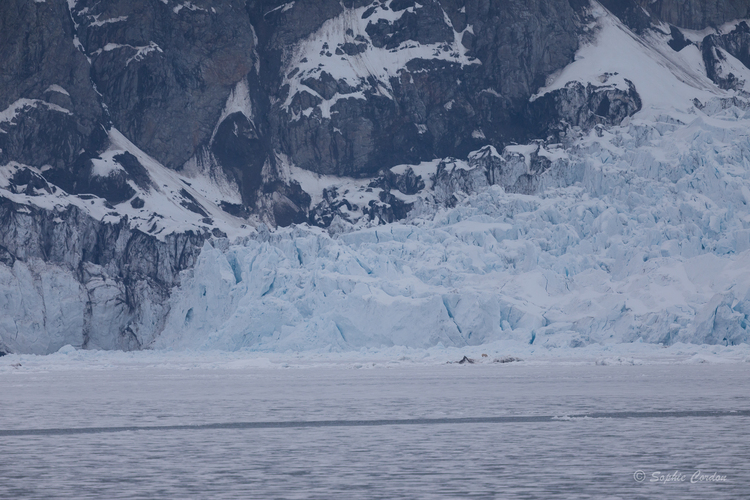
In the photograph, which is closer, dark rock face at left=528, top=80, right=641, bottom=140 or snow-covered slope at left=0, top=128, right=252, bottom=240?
snow-covered slope at left=0, top=128, right=252, bottom=240

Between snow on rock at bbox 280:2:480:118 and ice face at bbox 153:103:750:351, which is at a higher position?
snow on rock at bbox 280:2:480:118

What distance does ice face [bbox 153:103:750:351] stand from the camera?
3591 centimetres

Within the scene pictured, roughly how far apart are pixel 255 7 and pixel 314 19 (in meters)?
7.20

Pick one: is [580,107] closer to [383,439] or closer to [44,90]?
[44,90]

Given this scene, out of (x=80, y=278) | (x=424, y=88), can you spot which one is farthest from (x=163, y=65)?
(x=80, y=278)

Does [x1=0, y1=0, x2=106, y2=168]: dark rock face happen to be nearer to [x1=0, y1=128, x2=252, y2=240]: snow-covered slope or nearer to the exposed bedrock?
[x1=0, y1=128, x2=252, y2=240]: snow-covered slope

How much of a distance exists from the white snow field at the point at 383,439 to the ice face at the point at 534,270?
12065 millimetres

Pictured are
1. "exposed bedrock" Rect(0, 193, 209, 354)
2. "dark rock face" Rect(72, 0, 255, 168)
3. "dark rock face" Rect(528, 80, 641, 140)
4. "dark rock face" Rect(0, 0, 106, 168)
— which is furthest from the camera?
"dark rock face" Rect(72, 0, 255, 168)

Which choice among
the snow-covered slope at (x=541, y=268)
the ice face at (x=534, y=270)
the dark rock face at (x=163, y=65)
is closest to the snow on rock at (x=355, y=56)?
the dark rock face at (x=163, y=65)

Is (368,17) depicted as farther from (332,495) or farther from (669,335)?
(332,495)

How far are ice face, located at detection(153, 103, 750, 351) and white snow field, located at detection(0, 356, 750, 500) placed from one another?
12.1 m

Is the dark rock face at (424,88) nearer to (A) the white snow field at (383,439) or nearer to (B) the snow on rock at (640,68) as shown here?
(B) the snow on rock at (640,68)

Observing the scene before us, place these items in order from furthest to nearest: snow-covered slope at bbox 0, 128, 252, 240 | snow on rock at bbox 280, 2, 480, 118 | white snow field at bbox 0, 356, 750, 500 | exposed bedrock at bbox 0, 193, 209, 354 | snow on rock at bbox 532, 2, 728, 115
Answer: snow on rock at bbox 280, 2, 480, 118
snow on rock at bbox 532, 2, 728, 115
snow-covered slope at bbox 0, 128, 252, 240
exposed bedrock at bbox 0, 193, 209, 354
white snow field at bbox 0, 356, 750, 500

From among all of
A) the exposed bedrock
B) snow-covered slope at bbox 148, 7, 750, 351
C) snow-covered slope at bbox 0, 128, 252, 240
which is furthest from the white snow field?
snow-covered slope at bbox 0, 128, 252, 240
